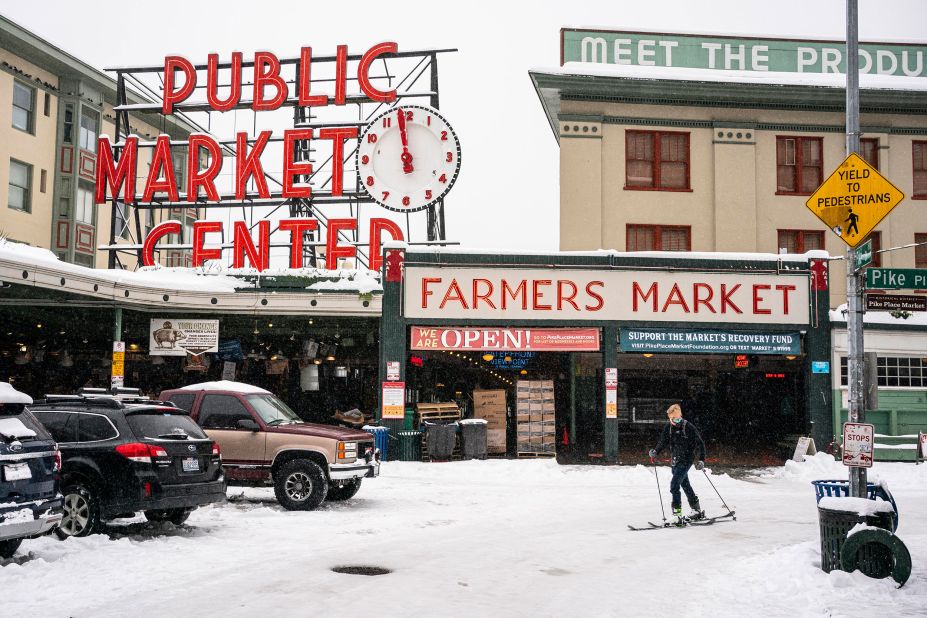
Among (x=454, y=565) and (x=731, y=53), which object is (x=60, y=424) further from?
(x=731, y=53)

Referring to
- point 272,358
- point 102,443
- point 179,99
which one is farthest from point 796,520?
point 179,99

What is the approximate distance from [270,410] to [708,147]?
19.4m

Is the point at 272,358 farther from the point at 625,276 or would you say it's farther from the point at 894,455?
the point at 894,455

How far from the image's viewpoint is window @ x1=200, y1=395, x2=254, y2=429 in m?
15.3

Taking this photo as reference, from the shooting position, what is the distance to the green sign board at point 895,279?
10.6 meters

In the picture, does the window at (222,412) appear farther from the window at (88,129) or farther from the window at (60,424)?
the window at (88,129)

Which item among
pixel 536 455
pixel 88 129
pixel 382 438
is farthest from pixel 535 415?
pixel 88 129

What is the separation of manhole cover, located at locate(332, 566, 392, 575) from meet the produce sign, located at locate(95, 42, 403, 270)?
72.2 ft

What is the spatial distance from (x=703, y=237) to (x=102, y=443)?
2236 cm

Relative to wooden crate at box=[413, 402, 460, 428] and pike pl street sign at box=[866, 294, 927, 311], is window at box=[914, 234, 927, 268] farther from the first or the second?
pike pl street sign at box=[866, 294, 927, 311]

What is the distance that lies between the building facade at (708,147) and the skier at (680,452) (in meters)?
15.8

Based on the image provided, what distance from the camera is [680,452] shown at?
45.0 ft

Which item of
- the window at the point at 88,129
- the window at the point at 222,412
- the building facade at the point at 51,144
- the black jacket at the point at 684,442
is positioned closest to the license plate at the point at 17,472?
the window at the point at 222,412

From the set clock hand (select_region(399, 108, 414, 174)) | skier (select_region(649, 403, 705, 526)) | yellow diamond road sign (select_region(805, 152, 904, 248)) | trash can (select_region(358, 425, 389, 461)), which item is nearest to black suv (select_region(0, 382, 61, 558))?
skier (select_region(649, 403, 705, 526))
